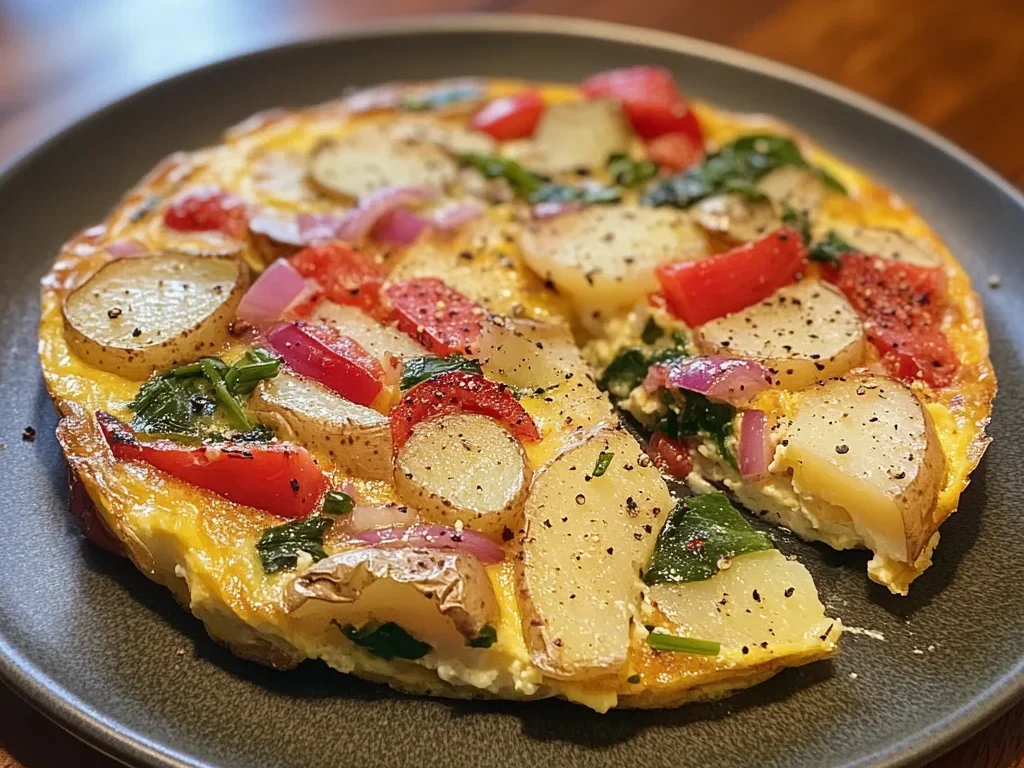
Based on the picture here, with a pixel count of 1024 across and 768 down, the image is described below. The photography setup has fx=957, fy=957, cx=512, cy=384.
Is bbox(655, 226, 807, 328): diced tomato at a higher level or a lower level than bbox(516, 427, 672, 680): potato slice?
higher

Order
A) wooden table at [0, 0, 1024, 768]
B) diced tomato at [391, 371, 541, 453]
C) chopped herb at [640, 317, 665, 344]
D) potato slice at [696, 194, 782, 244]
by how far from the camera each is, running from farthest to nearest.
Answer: wooden table at [0, 0, 1024, 768] → potato slice at [696, 194, 782, 244] → chopped herb at [640, 317, 665, 344] → diced tomato at [391, 371, 541, 453]

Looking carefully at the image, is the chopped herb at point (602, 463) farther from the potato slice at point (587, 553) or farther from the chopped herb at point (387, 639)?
the chopped herb at point (387, 639)

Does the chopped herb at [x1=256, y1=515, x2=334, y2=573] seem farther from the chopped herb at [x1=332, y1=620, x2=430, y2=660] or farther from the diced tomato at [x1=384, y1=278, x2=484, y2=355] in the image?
the diced tomato at [x1=384, y1=278, x2=484, y2=355]

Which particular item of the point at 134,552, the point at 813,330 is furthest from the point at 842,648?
the point at 134,552

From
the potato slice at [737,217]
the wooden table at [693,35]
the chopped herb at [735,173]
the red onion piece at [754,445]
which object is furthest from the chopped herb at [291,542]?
the wooden table at [693,35]

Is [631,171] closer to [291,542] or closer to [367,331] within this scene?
[367,331]

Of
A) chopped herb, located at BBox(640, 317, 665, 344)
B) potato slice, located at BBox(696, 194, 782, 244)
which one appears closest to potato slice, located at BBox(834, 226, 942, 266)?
potato slice, located at BBox(696, 194, 782, 244)

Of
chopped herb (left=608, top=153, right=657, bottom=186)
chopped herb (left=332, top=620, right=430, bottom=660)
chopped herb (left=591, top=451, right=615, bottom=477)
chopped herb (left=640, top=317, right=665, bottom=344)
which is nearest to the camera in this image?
chopped herb (left=332, top=620, right=430, bottom=660)
